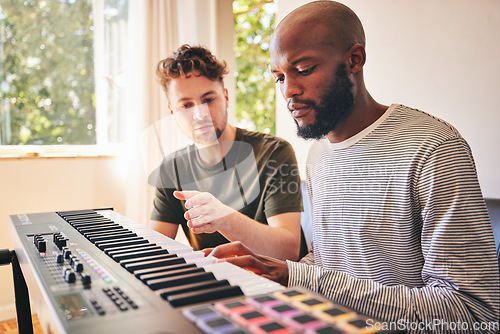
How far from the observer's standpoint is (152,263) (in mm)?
818

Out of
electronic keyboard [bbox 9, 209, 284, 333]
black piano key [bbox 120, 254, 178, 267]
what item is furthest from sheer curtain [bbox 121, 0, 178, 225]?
black piano key [bbox 120, 254, 178, 267]

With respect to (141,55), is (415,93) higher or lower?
lower

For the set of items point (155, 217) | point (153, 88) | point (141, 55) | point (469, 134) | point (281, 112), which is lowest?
point (155, 217)

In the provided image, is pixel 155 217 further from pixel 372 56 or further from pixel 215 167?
pixel 372 56

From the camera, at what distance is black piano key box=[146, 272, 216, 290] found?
684 mm

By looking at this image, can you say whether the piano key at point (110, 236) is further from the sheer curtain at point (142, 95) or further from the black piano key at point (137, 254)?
the sheer curtain at point (142, 95)

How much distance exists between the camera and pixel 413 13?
1.98 meters

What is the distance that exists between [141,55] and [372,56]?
1597 millimetres

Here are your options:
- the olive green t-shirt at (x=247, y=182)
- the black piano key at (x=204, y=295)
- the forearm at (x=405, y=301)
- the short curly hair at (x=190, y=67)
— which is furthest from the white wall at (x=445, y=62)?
the black piano key at (x=204, y=295)

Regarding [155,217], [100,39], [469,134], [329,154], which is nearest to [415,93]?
[469,134]

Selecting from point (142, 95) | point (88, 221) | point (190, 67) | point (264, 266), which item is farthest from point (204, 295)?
point (142, 95)

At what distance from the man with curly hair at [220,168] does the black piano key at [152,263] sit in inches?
24.0

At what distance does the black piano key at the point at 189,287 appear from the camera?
642mm

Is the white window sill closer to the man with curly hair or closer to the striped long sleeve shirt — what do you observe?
the man with curly hair
